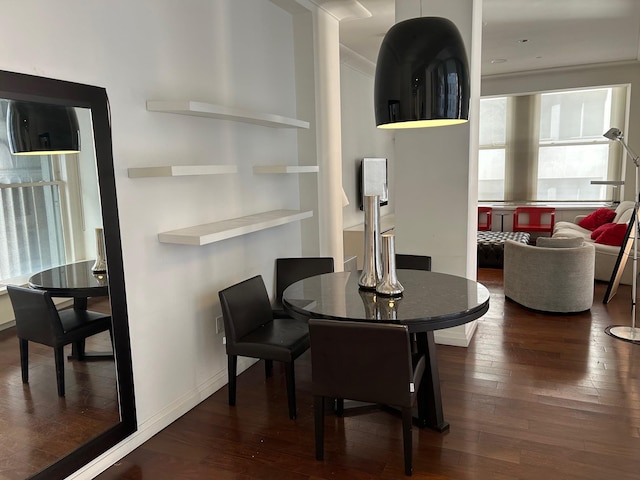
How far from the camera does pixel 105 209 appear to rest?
2.36 m

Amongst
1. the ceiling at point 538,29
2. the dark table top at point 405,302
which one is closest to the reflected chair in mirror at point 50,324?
the dark table top at point 405,302

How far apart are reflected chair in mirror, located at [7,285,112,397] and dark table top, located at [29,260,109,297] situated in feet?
0.14

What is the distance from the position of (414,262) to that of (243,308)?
1.28 meters

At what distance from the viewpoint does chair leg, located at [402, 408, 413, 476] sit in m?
2.24

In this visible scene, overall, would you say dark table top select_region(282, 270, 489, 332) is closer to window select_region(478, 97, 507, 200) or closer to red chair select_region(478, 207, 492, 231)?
red chair select_region(478, 207, 492, 231)

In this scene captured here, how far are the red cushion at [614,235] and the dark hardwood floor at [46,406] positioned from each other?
5.44 metres

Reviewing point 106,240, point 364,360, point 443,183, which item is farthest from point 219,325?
point 443,183

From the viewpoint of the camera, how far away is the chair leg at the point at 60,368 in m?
2.29

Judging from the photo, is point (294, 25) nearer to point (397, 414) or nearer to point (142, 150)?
point (142, 150)

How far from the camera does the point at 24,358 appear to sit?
2115 millimetres

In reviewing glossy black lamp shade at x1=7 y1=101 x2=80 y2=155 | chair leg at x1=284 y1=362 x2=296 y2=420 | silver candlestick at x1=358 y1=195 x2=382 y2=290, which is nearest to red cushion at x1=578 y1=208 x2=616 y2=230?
silver candlestick at x1=358 y1=195 x2=382 y2=290

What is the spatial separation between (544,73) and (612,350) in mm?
5617

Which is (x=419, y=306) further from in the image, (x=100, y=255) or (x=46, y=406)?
(x=46, y=406)

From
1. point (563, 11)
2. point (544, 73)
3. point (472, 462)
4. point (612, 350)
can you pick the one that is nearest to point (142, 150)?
point (472, 462)
